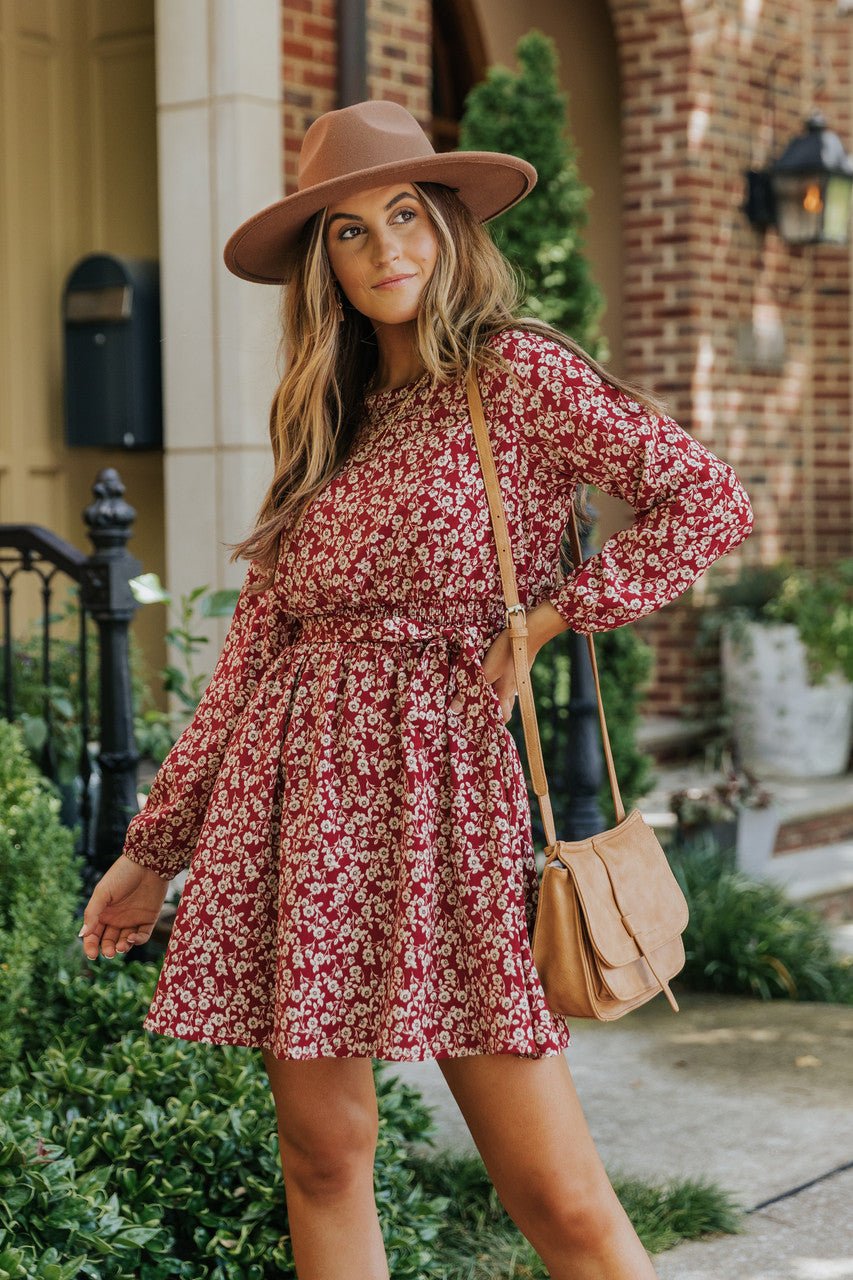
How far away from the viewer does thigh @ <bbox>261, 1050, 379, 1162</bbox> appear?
2215 mm

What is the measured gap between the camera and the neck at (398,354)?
235 cm

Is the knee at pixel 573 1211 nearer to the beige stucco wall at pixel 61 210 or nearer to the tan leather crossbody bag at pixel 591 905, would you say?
the tan leather crossbody bag at pixel 591 905

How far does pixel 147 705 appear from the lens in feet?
19.2

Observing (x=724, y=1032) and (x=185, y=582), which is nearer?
(x=724, y=1032)

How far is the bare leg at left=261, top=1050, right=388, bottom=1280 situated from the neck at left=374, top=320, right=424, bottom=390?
939 mm

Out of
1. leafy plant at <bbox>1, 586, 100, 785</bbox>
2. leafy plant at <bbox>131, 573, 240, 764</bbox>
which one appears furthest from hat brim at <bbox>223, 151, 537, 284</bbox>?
leafy plant at <bbox>1, 586, 100, 785</bbox>

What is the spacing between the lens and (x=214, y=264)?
223 inches

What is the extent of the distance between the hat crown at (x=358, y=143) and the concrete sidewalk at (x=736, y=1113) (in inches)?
80.6

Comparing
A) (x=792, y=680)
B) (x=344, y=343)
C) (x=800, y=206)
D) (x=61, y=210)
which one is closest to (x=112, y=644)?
(x=344, y=343)

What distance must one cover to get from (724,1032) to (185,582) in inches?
95.8

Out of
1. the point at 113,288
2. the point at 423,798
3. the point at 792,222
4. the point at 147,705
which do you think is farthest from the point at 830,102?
the point at 423,798

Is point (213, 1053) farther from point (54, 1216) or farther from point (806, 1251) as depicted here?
point (806, 1251)

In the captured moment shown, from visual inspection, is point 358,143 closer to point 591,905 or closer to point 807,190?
point 591,905

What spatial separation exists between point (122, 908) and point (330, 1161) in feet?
1.74
